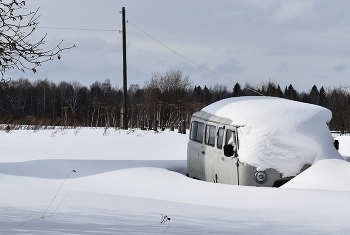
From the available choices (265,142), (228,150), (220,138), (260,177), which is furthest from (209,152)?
(260,177)

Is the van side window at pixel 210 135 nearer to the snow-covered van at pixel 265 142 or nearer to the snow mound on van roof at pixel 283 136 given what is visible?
the snow-covered van at pixel 265 142

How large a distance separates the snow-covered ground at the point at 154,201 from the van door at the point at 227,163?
0.42 meters

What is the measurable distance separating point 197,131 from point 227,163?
203 cm

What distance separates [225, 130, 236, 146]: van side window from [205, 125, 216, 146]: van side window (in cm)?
64

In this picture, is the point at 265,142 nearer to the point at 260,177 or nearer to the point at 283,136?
the point at 283,136

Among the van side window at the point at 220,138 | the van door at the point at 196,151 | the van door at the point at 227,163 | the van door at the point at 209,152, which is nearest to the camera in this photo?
the van door at the point at 227,163

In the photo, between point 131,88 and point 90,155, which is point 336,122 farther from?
point 131,88

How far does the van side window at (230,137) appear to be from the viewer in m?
10.3

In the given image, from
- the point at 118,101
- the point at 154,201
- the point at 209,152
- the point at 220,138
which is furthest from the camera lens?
the point at 118,101

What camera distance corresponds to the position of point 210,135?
37.2 feet

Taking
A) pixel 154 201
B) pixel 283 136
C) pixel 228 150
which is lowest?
pixel 154 201

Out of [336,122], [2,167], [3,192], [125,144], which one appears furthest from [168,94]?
[3,192]

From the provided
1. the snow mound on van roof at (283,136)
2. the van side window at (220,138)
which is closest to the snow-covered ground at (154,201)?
the snow mound on van roof at (283,136)

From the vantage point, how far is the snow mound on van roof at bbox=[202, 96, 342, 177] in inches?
385
